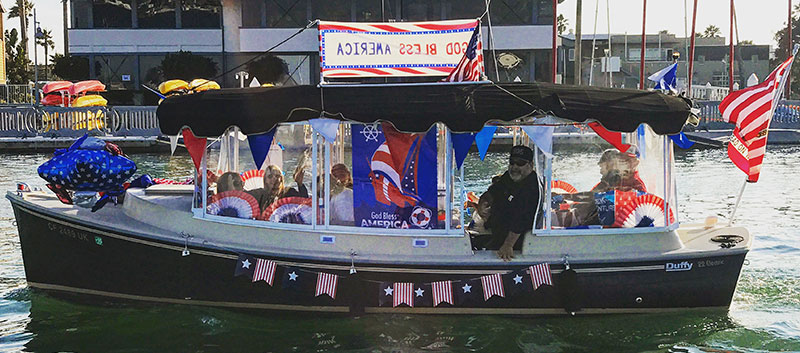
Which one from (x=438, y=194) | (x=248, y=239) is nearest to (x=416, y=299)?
(x=438, y=194)

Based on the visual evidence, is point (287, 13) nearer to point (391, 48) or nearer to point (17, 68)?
point (17, 68)

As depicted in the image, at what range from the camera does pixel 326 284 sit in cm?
890

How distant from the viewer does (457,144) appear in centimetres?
877

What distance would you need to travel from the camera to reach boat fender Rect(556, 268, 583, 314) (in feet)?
29.1

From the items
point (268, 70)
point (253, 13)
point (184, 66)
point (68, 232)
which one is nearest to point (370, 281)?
point (68, 232)

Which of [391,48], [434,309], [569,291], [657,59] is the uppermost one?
[657,59]

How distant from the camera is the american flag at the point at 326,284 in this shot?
350 inches

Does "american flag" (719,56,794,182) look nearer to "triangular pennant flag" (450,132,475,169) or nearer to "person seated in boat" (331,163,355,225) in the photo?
"triangular pennant flag" (450,132,475,169)

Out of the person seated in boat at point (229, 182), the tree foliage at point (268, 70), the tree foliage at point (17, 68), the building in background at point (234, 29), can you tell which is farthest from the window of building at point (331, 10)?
the person seated in boat at point (229, 182)

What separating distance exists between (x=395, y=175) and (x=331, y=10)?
35.1 m

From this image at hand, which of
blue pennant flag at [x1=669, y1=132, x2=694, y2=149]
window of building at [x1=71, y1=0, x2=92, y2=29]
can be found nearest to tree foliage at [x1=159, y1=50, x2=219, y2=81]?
window of building at [x1=71, y1=0, x2=92, y2=29]

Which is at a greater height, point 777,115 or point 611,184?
point 777,115

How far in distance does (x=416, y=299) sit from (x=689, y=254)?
8.96ft

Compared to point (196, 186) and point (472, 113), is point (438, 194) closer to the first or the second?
point (472, 113)
